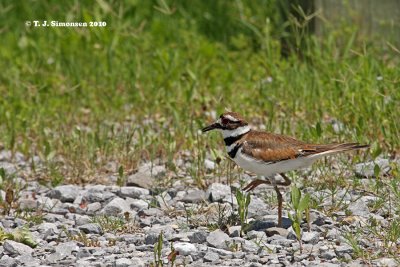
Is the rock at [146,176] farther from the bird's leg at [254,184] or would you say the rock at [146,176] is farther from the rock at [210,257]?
the rock at [210,257]

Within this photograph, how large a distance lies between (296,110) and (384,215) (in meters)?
2.55

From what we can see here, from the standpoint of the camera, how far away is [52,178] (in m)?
7.69

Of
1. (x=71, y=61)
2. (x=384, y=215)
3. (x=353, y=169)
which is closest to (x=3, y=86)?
(x=71, y=61)

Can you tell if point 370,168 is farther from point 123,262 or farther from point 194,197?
point 123,262

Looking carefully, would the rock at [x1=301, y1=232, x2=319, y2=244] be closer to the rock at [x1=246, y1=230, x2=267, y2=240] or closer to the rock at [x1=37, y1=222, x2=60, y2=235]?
the rock at [x1=246, y1=230, x2=267, y2=240]

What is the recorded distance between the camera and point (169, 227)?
6.36 m

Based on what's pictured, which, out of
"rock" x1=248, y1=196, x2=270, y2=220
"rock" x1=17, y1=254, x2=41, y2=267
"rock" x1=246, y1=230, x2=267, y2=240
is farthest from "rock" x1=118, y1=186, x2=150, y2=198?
"rock" x1=17, y1=254, x2=41, y2=267

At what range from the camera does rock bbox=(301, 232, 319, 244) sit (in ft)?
19.3

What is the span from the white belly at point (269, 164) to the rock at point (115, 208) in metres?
1.02

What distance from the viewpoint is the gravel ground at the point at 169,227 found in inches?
223

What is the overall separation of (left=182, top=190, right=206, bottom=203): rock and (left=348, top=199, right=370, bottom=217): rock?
115cm

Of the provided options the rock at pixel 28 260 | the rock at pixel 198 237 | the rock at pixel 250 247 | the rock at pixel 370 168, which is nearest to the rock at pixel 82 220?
the rock at pixel 28 260

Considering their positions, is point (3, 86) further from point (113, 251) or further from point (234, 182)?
point (113, 251)

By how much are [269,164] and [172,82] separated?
356 centimetres
